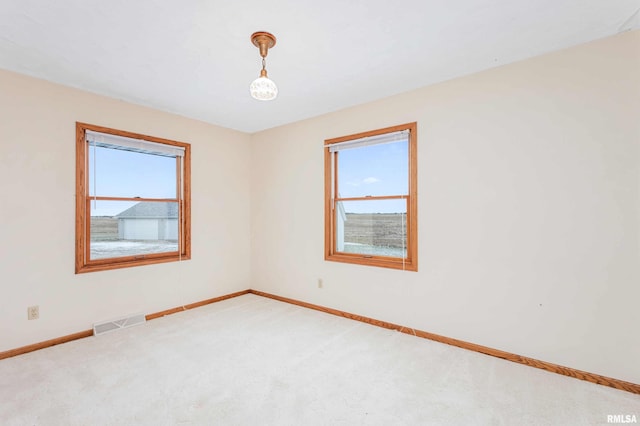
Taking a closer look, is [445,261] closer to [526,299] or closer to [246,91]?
[526,299]

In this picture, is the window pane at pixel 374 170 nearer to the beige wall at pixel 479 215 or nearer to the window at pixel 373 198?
the window at pixel 373 198

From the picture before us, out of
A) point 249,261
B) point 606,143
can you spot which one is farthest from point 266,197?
point 606,143

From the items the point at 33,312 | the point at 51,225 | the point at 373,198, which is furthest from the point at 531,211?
the point at 33,312

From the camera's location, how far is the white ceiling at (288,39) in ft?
6.05

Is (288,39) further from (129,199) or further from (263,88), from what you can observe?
(129,199)

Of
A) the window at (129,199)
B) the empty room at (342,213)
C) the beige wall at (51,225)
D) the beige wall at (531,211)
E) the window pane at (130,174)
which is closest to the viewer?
the empty room at (342,213)

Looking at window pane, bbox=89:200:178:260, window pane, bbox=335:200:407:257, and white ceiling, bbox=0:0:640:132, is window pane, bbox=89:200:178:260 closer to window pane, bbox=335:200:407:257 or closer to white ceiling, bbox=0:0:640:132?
white ceiling, bbox=0:0:640:132

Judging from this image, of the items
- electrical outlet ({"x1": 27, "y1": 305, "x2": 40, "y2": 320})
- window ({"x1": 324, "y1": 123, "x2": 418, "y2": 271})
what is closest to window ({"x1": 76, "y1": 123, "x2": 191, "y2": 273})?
electrical outlet ({"x1": 27, "y1": 305, "x2": 40, "y2": 320})

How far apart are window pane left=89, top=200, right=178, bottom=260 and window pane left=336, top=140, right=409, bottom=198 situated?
227 cm

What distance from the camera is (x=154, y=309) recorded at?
357cm

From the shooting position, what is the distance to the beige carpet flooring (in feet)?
5.95

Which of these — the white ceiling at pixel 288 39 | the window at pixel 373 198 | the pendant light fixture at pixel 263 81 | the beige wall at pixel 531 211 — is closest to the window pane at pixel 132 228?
the white ceiling at pixel 288 39

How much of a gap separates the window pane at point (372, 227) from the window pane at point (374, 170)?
0.46 feet

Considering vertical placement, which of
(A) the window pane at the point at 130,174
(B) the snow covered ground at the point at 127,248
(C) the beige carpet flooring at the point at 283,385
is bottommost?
(C) the beige carpet flooring at the point at 283,385
